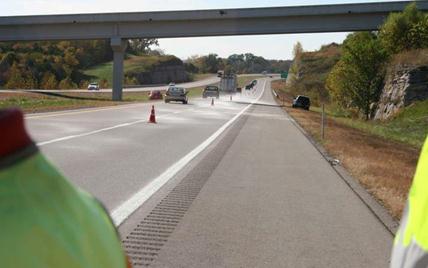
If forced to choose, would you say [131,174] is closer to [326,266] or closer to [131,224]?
[131,224]

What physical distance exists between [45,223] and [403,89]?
41.5 m

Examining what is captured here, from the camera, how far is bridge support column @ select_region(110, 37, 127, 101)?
57.7 m

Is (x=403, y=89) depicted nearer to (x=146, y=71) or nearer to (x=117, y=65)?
(x=117, y=65)

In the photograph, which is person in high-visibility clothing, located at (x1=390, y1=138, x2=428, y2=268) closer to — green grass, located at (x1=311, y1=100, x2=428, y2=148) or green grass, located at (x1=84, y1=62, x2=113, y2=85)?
green grass, located at (x1=311, y1=100, x2=428, y2=148)

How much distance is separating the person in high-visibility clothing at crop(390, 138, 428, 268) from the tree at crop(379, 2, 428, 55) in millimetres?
48564

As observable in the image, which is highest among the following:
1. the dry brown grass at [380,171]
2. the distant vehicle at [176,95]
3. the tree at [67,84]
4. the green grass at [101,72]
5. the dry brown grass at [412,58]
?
the dry brown grass at [412,58]

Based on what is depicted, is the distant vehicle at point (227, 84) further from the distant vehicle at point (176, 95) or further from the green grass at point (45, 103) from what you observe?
the green grass at point (45, 103)

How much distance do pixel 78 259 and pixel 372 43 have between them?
5039cm

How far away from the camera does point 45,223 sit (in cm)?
104

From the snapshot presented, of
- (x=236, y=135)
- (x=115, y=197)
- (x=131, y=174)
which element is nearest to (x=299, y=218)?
(x=115, y=197)

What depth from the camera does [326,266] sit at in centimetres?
488

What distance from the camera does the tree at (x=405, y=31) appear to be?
1860 inches

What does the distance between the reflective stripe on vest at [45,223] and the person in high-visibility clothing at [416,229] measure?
73cm

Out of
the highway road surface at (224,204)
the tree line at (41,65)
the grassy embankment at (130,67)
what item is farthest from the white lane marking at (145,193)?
the grassy embankment at (130,67)
